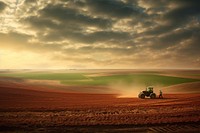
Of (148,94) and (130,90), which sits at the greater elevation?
(130,90)

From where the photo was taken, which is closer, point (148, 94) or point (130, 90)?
point (148, 94)

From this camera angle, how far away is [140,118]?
21.6m

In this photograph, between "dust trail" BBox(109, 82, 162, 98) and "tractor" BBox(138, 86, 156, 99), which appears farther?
"dust trail" BBox(109, 82, 162, 98)

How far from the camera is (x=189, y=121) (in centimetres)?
2017

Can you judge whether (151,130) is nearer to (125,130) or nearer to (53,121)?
(125,130)

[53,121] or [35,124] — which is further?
[53,121]

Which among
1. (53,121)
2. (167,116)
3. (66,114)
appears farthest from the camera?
(66,114)

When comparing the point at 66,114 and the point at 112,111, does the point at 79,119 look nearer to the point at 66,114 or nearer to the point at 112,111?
the point at 66,114

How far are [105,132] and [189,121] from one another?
7670mm

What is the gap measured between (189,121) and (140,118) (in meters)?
4.05

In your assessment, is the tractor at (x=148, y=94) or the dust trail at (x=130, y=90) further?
the dust trail at (x=130, y=90)

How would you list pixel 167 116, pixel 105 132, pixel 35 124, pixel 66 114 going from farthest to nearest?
pixel 66 114
pixel 167 116
pixel 35 124
pixel 105 132

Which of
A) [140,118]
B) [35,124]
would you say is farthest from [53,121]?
[140,118]

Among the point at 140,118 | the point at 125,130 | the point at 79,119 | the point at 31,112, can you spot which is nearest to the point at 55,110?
the point at 31,112
